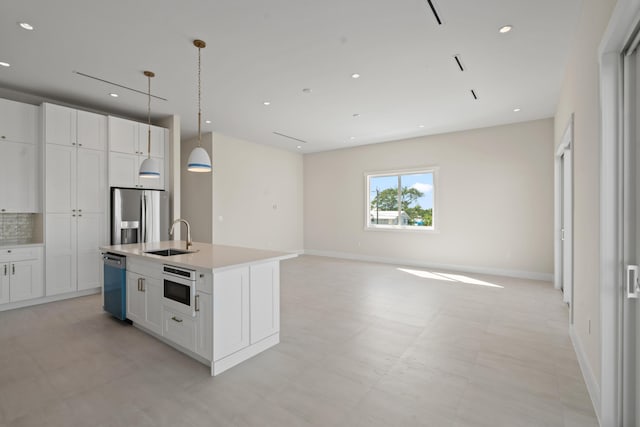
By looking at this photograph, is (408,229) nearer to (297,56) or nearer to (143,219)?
(297,56)

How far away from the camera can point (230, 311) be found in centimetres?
255

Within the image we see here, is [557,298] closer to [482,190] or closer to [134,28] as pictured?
[482,190]

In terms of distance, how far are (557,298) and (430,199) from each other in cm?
315

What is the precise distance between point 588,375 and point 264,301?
2.67 metres

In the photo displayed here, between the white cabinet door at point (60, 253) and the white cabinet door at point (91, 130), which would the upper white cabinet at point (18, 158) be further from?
the white cabinet door at point (91, 130)

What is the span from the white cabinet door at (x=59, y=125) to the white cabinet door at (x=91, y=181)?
0.75ft

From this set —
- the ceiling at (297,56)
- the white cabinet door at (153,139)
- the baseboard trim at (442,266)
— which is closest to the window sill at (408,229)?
the baseboard trim at (442,266)

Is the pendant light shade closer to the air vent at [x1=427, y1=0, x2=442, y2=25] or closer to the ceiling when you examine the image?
the ceiling

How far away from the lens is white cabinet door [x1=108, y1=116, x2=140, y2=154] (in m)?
4.91

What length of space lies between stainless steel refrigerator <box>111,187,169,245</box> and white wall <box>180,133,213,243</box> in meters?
1.13

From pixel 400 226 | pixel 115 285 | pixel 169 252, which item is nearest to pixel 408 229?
pixel 400 226

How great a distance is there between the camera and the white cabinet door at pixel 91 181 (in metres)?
4.61

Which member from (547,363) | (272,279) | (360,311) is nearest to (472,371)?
(547,363)

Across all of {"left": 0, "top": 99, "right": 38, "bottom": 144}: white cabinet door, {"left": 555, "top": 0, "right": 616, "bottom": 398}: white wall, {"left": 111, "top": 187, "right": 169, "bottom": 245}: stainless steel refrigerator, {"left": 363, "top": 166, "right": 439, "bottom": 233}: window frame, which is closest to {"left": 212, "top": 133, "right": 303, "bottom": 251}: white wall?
{"left": 111, "top": 187, "right": 169, "bottom": 245}: stainless steel refrigerator
